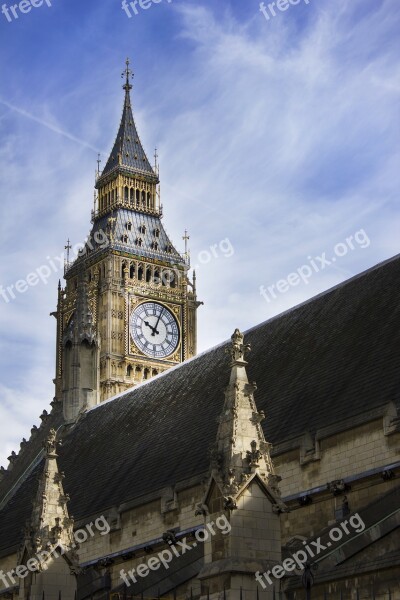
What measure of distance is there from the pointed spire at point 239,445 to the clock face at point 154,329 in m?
52.7

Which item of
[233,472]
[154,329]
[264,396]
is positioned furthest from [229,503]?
[154,329]

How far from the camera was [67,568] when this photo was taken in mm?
23547

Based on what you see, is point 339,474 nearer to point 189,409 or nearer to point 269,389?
point 269,389

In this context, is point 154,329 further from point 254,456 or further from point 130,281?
point 254,456

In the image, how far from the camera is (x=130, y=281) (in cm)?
7356

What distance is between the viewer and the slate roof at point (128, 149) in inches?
3132

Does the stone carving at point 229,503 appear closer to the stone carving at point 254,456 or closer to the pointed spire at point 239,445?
the pointed spire at point 239,445

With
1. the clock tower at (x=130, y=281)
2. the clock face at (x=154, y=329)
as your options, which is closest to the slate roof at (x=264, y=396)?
the clock tower at (x=130, y=281)

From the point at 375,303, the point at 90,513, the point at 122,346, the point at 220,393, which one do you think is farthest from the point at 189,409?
the point at 122,346

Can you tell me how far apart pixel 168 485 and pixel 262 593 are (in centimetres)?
1115

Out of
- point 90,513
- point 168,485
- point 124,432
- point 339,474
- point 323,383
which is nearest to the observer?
point 339,474

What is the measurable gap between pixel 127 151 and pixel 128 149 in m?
0.25

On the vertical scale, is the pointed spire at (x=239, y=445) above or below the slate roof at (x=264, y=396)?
below

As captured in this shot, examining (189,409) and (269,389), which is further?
(189,409)
